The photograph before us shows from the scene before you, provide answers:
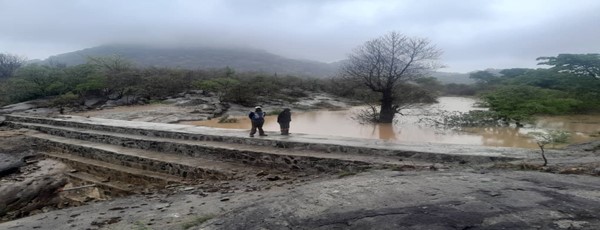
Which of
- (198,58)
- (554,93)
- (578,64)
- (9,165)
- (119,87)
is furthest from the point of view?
(198,58)

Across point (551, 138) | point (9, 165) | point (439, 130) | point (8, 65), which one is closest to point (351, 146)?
point (551, 138)

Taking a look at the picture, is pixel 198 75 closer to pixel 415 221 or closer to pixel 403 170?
pixel 403 170

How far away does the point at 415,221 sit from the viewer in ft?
11.3

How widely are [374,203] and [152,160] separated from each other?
20.8ft

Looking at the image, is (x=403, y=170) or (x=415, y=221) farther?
(x=403, y=170)

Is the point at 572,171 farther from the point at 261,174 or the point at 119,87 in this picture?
the point at 119,87

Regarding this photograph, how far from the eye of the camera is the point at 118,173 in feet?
30.3

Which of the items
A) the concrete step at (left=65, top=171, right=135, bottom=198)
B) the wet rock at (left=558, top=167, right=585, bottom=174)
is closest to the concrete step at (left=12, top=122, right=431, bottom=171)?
the concrete step at (left=65, top=171, right=135, bottom=198)

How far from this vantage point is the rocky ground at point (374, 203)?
3.41 metres

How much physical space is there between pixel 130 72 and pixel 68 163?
19349 millimetres

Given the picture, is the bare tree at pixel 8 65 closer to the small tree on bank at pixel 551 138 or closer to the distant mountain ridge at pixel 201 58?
the small tree on bank at pixel 551 138

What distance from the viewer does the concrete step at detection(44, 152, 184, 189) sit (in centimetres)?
830

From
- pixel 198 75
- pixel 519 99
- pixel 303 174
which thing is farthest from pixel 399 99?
pixel 198 75

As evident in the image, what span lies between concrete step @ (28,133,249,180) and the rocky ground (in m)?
1.17
